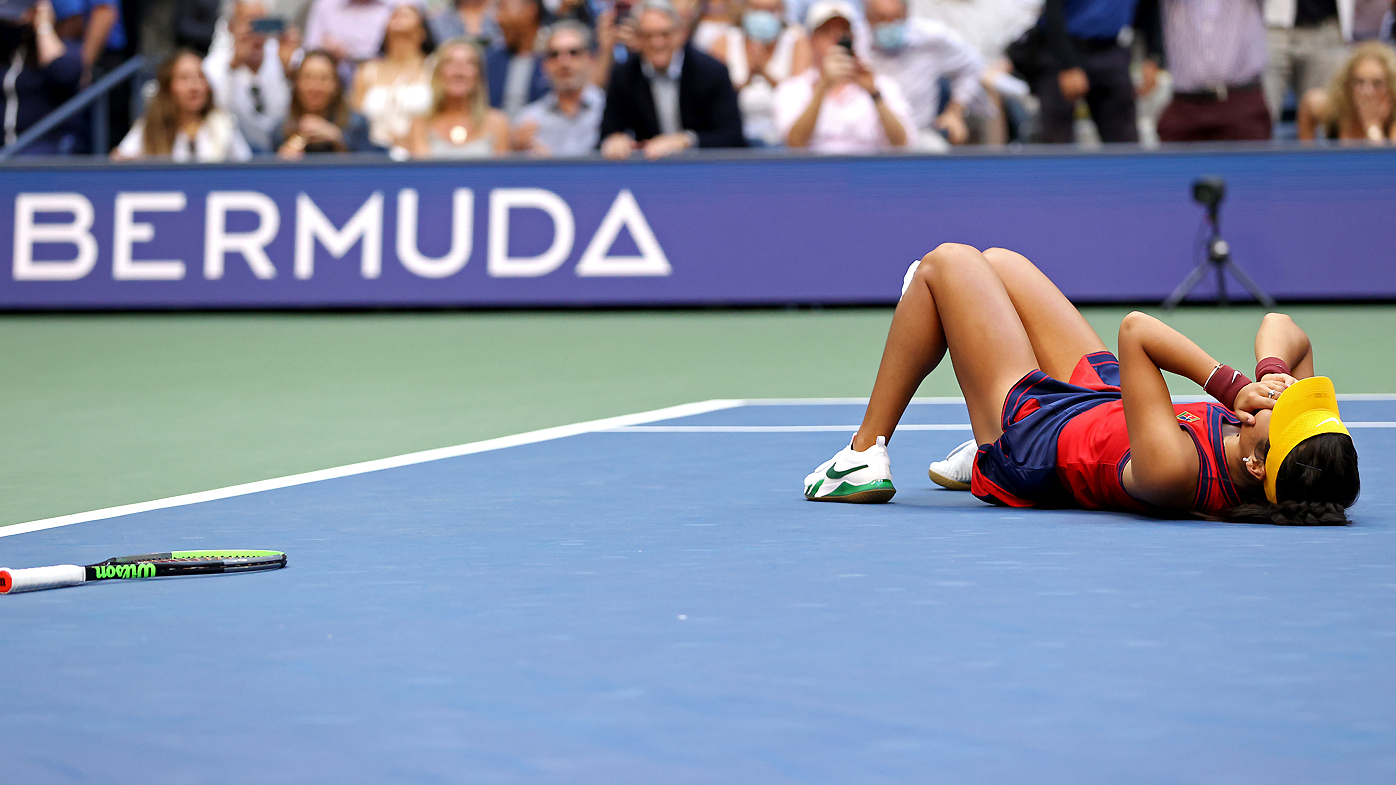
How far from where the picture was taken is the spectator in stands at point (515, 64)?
540 inches

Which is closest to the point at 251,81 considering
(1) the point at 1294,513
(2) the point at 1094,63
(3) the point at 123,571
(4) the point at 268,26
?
(4) the point at 268,26

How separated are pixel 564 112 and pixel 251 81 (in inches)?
109

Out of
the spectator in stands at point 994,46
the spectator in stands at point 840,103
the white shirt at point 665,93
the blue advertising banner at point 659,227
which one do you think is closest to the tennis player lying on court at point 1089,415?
the blue advertising banner at point 659,227

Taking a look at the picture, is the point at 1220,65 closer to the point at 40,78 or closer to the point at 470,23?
the point at 470,23

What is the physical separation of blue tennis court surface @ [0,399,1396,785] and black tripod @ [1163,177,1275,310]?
710 cm

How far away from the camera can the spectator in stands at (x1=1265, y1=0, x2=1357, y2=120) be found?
1327cm

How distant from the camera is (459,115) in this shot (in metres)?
12.9

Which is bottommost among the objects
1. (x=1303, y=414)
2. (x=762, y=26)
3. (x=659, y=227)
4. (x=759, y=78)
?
(x=1303, y=414)

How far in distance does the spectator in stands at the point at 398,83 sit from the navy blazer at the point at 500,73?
52 cm

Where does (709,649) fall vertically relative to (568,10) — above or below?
below

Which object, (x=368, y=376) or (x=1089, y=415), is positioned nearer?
(x=1089, y=415)

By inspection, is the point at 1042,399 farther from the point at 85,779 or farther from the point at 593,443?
the point at 85,779

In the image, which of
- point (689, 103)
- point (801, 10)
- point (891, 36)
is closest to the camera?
point (689, 103)

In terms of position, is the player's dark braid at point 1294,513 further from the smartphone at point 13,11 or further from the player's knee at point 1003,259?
the smartphone at point 13,11
